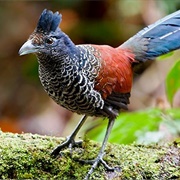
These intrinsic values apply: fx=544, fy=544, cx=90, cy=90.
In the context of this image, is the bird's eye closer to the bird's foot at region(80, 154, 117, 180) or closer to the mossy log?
the mossy log

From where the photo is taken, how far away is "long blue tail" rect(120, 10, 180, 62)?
433 cm

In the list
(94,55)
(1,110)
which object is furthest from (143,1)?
(94,55)

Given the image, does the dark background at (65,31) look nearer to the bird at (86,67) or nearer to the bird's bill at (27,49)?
the bird at (86,67)

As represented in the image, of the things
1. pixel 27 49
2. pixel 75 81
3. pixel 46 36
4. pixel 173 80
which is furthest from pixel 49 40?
pixel 173 80

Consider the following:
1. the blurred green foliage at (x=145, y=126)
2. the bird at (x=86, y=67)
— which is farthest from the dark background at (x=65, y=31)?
the bird at (x=86, y=67)

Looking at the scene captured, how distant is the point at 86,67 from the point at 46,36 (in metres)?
0.40

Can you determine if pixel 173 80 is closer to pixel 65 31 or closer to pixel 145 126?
pixel 145 126

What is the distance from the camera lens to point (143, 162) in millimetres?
3873

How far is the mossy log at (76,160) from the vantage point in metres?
3.71

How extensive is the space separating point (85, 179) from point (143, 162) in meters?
0.45

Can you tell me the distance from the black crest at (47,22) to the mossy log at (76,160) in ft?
2.84

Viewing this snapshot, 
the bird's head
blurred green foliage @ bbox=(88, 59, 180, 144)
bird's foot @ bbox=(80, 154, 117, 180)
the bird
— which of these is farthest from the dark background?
the bird's head

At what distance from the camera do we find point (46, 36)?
3.61 meters

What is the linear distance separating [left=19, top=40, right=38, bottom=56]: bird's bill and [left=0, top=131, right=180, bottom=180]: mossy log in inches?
28.8
